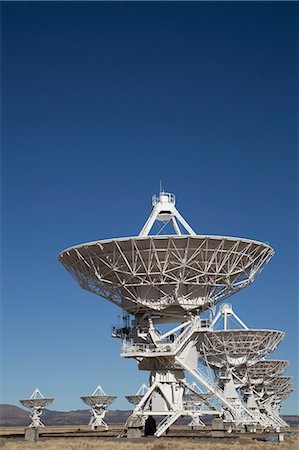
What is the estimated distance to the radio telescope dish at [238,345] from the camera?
66000mm

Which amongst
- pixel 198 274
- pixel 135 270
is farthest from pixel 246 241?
pixel 135 270

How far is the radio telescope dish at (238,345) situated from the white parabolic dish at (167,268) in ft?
68.1

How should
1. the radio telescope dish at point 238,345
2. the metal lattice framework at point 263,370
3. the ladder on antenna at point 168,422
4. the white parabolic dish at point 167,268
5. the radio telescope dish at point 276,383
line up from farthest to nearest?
1. the radio telescope dish at point 276,383
2. the metal lattice framework at point 263,370
3. the radio telescope dish at point 238,345
4. the ladder on antenna at point 168,422
5. the white parabolic dish at point 167,268

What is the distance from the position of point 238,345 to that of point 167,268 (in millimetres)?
27680

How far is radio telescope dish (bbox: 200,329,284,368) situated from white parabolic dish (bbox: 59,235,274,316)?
20771 mm

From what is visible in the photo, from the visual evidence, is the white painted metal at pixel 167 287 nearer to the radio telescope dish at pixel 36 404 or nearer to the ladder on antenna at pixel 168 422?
the ladder on antenna at pixel 168 422

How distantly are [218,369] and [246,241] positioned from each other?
3177 centimetres

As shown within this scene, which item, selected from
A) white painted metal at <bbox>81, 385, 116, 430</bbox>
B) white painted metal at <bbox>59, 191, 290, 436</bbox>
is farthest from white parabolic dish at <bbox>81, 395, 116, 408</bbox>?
white painted metal at <bbox>59, 191, 290, 436</bbox>

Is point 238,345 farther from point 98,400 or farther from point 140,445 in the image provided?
point 140,445

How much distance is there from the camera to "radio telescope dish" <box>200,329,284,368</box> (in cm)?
6600

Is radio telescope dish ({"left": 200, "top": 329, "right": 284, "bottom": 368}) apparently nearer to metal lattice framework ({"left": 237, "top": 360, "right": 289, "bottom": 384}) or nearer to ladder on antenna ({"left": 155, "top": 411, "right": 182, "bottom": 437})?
metal lattice framework ({"left": 237, "top": 360, "right": 289, "bottom": 384})

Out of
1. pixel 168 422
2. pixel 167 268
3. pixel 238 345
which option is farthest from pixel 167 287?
pixel 238 345

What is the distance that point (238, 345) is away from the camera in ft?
222

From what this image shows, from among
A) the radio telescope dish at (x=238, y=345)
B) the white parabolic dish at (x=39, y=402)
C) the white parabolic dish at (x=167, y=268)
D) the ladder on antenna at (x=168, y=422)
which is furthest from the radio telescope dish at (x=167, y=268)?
the white parabolic dish at (x=39, y=402)
